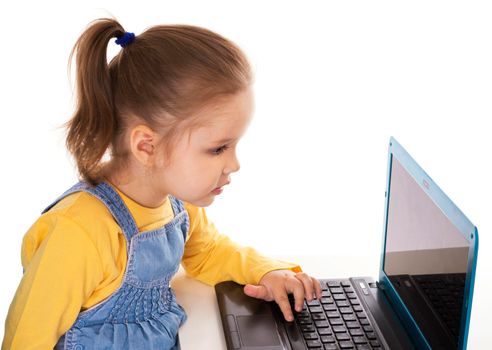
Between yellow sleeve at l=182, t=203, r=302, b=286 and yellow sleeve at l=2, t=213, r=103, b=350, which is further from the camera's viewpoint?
yellow sleeve at l=182, t=203, r=302, b=286

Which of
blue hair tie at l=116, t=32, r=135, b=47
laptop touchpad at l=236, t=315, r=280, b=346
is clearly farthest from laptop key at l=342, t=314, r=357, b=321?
blue hair tie at l=116, t=32, r=135, b=47

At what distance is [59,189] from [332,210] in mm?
748

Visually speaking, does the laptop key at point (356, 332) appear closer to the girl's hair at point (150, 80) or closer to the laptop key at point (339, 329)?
the laptop key at point (339, 329)

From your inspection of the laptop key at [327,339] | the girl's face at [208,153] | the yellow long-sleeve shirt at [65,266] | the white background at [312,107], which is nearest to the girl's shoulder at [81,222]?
the yellow long-sleeve shirt at [65,266]

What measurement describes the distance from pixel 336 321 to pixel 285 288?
104mm

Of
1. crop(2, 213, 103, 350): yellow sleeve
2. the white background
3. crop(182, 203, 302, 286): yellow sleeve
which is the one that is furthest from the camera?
the white background

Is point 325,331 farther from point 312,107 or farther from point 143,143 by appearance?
point 312,107

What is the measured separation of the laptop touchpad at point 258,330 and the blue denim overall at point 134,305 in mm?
105

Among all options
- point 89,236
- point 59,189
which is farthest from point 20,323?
point 59,189

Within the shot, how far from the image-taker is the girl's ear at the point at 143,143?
121 cm

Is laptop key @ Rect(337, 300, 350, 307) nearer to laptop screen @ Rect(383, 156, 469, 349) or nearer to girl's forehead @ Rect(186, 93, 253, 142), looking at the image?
laptop screen @ Rect(383, 156, 469, 349)

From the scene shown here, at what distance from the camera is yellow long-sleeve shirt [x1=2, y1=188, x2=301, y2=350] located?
1.14 m

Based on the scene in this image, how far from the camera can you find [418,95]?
234 centimetres

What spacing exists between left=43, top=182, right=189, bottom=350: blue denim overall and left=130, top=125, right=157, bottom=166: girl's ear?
3.0 inches
